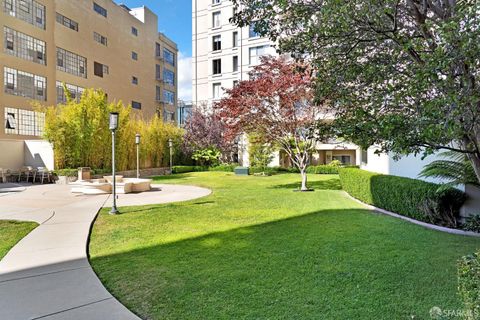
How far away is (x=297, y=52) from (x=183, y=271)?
3.40 meters

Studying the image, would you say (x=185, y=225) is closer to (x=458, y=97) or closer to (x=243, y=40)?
(x=458, y=97)

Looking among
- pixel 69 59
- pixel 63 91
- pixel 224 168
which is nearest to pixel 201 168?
pixel 224 168

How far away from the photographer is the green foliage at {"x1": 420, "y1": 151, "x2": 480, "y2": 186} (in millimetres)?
6097

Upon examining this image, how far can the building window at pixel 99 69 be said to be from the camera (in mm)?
29312

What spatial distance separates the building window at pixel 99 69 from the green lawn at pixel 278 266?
25.7 meters

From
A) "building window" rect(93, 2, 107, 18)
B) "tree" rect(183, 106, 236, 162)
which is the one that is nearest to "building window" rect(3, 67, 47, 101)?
"building window" rect(93, 2, 107, 18)

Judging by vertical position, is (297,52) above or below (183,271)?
above

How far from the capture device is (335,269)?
14.1ft

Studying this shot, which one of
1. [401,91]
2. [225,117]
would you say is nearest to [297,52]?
[401,91]

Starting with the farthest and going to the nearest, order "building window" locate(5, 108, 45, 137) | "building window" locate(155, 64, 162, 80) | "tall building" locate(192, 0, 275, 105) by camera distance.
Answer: "building window" locate(155, 64, 162, 80), "tall building" locate(192, 0, 275, 105), "building window" locate(5, 108, 45, 137)

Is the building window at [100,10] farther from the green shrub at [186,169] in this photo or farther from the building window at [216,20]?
the green shrub at [186,169]

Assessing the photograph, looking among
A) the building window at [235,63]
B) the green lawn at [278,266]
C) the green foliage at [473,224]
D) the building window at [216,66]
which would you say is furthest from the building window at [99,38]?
the green foliage at [473,224]

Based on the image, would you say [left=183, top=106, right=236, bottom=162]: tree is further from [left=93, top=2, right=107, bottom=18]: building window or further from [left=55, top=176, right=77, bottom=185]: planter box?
[left=93, top=2, right=107, bottom=18]: building window

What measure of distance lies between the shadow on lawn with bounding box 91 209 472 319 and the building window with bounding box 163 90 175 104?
→ 38.1 m
